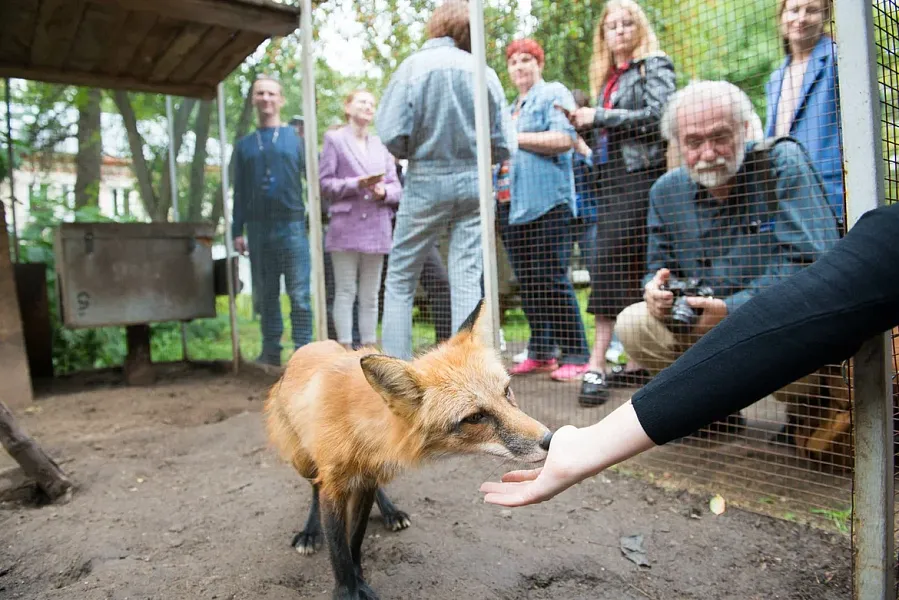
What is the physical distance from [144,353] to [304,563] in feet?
15.3

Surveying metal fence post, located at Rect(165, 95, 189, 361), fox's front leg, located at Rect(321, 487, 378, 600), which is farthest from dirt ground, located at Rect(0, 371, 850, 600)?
metal fence post, located at Rect(165, 95, 189, 361)

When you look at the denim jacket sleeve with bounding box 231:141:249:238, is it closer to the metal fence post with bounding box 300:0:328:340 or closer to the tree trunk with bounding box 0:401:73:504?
the metal fence post with bounding box 300:0:328:340

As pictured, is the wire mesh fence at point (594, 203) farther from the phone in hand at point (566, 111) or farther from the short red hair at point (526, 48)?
the phone in hand at point (566, 111)

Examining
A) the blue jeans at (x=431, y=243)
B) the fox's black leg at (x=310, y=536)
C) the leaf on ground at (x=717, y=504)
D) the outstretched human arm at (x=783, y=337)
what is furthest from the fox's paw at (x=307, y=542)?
the leaf on ground at (x=717, y=504)

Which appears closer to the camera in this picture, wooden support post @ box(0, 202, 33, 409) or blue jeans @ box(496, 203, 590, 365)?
blue jeans @ box(496, 203, 590, 365)

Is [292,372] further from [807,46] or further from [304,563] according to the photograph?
[807,46]

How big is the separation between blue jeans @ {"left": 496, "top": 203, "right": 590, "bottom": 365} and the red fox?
6.61ft

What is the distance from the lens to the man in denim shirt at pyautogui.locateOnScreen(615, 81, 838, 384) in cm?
279

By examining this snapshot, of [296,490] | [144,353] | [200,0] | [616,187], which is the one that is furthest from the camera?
[144,353]

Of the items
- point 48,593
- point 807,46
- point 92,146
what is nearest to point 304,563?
point 48,593

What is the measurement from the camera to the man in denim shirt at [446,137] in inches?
150

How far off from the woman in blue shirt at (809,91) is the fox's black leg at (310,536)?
285cm

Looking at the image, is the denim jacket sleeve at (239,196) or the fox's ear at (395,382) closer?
the fox's ear at (395,382)

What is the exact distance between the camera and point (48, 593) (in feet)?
6.62
